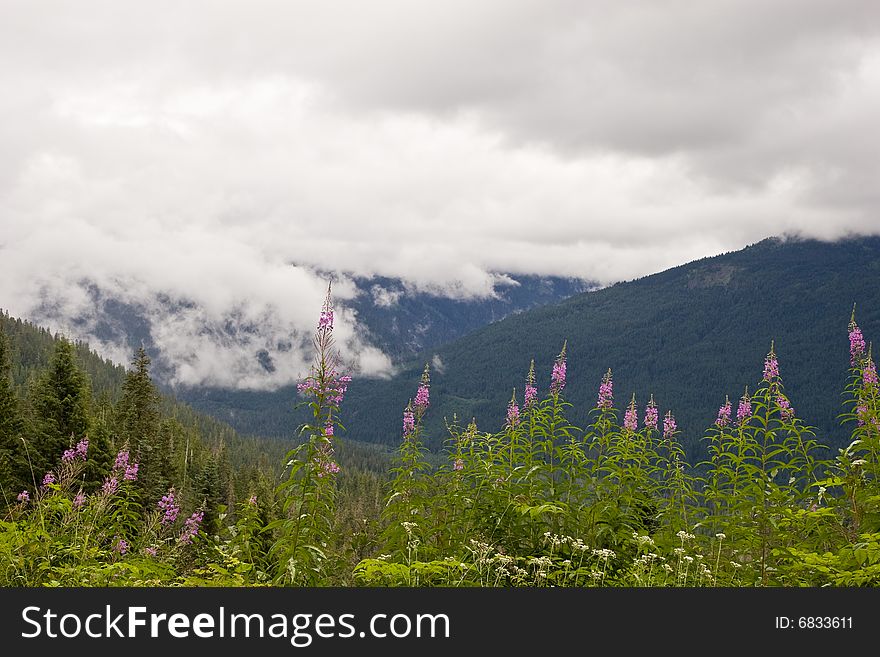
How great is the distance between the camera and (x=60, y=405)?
36.3m

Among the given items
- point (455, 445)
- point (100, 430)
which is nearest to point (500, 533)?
point (455, 445)

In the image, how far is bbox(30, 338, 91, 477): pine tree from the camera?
116 ft

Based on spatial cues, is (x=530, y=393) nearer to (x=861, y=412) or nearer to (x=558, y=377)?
(x=558, y=377)

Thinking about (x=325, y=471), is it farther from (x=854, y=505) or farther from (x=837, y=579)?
(x=854, y=505)

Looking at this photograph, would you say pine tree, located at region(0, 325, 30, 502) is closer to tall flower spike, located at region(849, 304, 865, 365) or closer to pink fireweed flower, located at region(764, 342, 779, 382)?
pink fireweed flower, located at region(764, 342, 779, 382)

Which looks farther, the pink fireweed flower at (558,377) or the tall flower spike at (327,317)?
the pink fireweed flower at (558,377)

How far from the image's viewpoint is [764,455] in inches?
347

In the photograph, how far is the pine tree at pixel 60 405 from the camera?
35.3m

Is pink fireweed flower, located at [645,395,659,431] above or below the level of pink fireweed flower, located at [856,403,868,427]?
below

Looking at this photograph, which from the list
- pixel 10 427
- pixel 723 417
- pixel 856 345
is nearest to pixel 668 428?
pixel 723 417

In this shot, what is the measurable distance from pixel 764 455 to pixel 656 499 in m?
1.52

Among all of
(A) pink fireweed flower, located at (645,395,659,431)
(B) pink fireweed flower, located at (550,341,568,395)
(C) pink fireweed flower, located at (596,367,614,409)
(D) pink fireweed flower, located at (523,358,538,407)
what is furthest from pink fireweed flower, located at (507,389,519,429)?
(A) pink fireweed flower, located at (645,395,659,431)

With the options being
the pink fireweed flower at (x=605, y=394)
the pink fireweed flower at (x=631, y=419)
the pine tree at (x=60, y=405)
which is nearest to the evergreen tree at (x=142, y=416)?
the pine tree at (x=60, y=405)

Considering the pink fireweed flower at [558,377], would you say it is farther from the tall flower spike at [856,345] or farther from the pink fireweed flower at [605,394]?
the tall flower spike at [856,345]
